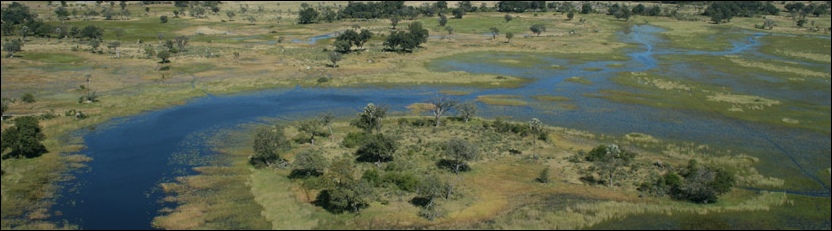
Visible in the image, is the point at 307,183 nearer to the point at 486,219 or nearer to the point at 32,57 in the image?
the point at 486,219

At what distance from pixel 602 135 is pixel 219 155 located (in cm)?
4922

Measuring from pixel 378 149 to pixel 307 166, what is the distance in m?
8.46

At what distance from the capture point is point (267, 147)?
58062 millimetres

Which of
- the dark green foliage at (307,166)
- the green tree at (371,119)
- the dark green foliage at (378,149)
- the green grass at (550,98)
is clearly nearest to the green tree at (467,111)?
the green tree at (371,119)

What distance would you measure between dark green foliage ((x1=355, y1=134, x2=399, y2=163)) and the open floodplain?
0.26 m

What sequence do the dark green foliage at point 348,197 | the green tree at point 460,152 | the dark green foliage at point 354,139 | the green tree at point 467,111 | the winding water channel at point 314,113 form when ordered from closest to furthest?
the dark green foliage at point 348,197 → the winding water channel at point 314,113 → the green tree at point 460,152 → the dark green foliage at point 354,139 → the green tree at point 467,111

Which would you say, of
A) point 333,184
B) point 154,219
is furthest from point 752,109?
point 154,219

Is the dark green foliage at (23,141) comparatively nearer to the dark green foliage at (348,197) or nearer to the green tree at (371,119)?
the dark green foliage at (348,197)

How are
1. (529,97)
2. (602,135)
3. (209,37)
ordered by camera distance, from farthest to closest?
(209,37) → (529,97) → (602,135)

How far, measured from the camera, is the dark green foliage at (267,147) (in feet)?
191

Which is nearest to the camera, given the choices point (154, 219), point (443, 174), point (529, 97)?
point (154, 219)

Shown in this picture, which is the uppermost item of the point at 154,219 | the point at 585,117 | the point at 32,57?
the point at 32,57

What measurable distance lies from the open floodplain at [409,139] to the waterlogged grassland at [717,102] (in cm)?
57

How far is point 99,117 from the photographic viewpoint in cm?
7819
